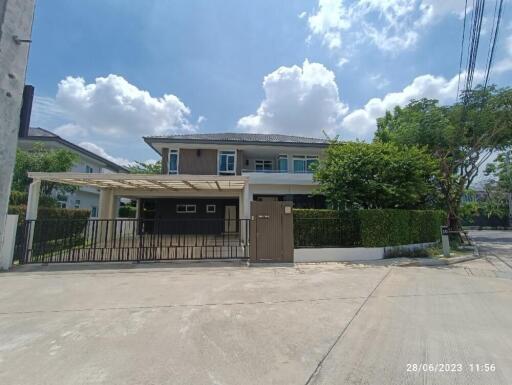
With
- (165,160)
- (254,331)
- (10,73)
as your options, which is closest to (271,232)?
(254,331)

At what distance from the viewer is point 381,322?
4.46 metres

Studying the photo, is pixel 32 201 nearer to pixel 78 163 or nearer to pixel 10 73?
pixel 10 73

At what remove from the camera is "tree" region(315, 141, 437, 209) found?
11.4 m

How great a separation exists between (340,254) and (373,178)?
3.52m

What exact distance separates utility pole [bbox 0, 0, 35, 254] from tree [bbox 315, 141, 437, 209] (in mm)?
10456

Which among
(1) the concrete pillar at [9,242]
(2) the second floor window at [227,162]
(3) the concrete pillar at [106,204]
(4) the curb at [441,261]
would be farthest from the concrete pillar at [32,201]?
(4) the curb at [441,261]

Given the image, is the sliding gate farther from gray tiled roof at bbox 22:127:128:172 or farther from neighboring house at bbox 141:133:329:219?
gray tiled roof at bbox 22:127:128:172

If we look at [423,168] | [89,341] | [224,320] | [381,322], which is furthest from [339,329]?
[423,168]

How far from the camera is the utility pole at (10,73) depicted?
7.46ft

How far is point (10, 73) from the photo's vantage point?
2.36 meters

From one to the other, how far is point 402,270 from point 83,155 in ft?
84.7

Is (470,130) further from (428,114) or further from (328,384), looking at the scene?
(328,384)

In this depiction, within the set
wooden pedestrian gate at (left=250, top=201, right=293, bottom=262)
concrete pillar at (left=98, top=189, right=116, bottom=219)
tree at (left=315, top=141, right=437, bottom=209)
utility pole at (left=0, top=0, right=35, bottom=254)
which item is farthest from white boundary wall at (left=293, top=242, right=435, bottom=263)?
concrete pillar at (left=98, top=189, right=116, bottom=219)

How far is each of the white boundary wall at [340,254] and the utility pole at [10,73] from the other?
8802 mm
